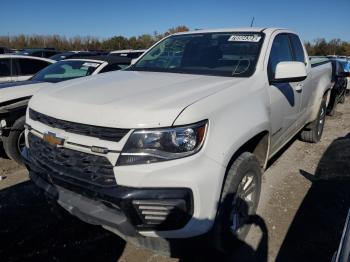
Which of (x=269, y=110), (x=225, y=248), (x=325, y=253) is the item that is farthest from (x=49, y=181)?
(x=325, y=253)

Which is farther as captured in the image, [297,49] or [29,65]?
[29,65]

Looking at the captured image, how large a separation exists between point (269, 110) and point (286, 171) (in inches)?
78.9

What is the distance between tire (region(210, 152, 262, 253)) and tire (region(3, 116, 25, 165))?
330 cm

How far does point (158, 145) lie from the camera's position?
2.14m

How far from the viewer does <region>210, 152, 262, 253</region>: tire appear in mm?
2473

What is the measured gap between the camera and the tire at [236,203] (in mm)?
2473

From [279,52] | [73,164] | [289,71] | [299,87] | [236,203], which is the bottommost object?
[236,203]

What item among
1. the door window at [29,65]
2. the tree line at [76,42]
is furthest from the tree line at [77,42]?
the door window at [29,65]

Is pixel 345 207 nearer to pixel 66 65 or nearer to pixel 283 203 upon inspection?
pixel 283 203

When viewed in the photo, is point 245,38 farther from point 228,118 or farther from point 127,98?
point 127,98

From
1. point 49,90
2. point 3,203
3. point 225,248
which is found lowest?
point 3,203

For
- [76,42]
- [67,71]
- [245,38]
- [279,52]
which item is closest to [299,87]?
[279,52]

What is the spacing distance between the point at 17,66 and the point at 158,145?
23.2 feet

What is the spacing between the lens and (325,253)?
2941 millimetres
